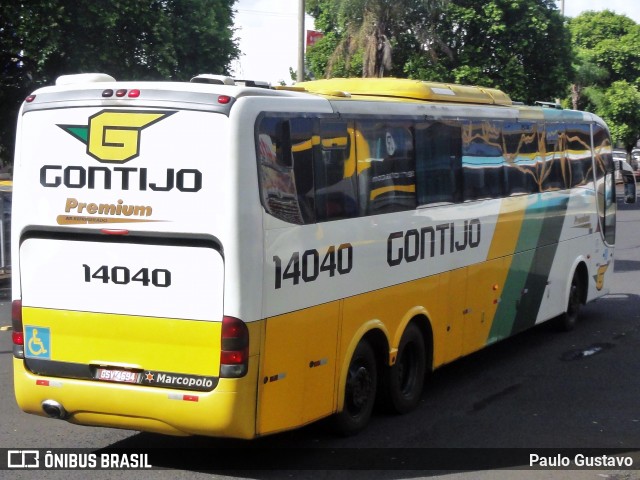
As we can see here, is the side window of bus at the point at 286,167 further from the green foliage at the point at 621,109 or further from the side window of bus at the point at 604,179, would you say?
the green foliage at the point at 621,109

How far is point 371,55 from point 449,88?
14.8 m

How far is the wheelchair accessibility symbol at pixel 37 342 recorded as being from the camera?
7.76 metres

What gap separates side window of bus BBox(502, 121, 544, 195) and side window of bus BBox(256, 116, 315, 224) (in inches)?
183

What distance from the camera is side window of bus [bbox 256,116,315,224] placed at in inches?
295

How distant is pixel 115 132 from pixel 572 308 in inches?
373

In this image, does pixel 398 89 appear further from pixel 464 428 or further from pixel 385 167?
pixel 464 428

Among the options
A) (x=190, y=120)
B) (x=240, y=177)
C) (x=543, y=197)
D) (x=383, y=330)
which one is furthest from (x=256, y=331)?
(x=543, y=197)

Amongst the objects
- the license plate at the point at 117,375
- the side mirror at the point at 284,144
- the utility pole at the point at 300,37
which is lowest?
the license plate at the point at 117,375

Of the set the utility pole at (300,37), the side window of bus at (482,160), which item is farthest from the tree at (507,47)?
the side window of bus at (482,160)

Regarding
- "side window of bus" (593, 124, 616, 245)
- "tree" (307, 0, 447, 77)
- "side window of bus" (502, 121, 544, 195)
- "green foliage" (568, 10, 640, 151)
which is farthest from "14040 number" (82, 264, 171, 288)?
"green foliage" (568, 10, 640, 151)

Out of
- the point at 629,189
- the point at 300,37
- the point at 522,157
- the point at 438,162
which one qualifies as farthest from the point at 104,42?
the point at 438,162

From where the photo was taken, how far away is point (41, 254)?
777 centimetres

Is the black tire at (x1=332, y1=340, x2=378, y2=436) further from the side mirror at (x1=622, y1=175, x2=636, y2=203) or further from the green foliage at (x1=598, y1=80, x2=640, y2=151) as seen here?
the green foliage at (x1=598, y1=80, x2=640, y2=151)

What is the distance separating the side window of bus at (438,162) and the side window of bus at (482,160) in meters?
0.18
